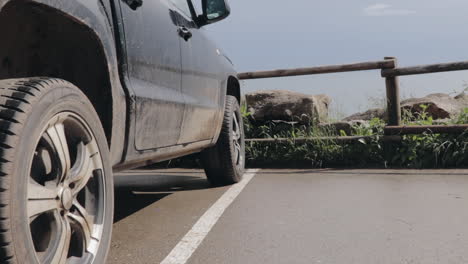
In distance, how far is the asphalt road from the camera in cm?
281

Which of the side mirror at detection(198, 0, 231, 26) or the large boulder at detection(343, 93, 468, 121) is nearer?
the side mirror at detection(198, 0, 231, 26)

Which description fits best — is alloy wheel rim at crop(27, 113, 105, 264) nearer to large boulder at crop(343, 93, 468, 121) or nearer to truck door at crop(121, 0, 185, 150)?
truck door at crop(121, 0, 185, 150)

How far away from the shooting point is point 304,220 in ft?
11.8

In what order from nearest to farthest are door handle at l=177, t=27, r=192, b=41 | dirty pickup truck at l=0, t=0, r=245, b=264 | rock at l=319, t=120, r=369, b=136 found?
dirty pickup truck at l=0, t=0, r=245, b=264 < door handle at l=177, t=27, r=192, b=41 < rock at l=319, t=120, r=369, b=136

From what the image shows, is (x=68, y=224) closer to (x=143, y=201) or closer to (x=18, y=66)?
(x=18, y=66)

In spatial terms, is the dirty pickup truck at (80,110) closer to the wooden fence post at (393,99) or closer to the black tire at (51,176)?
the black tire at (51,176)

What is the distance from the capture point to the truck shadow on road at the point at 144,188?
4.24m

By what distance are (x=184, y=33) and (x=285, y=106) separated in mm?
4059

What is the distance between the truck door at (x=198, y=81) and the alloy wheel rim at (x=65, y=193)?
52.0 inches

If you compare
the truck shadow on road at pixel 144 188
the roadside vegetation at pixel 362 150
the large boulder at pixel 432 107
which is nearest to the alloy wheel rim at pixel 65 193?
the truck shadow on road at pixel 144 188

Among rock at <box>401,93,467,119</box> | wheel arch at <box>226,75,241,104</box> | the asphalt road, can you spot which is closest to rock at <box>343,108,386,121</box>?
rock at <box>401,93,467,119</box>

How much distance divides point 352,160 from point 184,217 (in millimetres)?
3596

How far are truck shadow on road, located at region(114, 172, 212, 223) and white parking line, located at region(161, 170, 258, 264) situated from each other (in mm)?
562

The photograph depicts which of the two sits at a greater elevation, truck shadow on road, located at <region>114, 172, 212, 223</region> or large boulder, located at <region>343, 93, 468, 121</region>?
large boulder, located at <region>343, 93, 468, 121</region>
